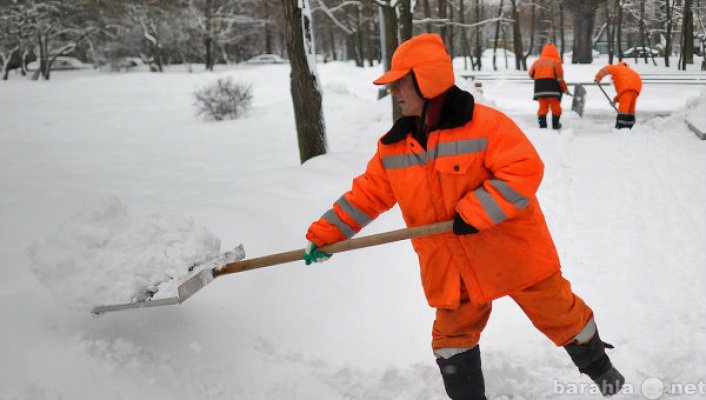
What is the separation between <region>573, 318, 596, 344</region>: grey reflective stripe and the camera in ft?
7.51

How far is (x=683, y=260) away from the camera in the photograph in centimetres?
381

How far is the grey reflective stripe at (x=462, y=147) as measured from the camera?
207 cm

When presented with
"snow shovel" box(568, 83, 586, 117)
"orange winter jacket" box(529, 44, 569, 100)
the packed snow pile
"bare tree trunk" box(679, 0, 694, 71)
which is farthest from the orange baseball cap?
"bare tree trunk" box(679, 0, 694, 71)

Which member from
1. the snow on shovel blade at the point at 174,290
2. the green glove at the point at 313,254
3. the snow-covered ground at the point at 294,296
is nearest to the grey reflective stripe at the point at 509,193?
the green glove at the point at 313,254

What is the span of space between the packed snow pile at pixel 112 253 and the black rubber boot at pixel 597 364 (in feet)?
6.10

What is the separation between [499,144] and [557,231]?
Answer: 2891mm

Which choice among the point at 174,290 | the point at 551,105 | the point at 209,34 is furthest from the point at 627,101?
the point at 209,34

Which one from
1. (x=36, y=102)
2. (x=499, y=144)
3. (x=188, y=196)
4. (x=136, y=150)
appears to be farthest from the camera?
(x=36, y=102)

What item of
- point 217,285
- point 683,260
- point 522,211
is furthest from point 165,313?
point 683,260

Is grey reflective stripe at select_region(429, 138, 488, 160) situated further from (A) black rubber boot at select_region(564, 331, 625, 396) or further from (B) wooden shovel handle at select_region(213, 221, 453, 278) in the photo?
(A) black rubber boot at select_region(564, 331, 625, 396)

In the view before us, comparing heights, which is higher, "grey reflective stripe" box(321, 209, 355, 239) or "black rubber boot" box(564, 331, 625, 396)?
"grey reflective stripe" box(321, 209, 355, 239)

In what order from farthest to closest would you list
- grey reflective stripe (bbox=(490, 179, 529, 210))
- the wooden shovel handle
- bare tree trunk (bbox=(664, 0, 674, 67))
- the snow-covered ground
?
1. bare tree trunk (bbox=(664, 0, 674, 67))
2. the snow-covered ground
3. the wooden shovel handle
4. grey reflective stripe (bbox=(490, 179, 529, 210))

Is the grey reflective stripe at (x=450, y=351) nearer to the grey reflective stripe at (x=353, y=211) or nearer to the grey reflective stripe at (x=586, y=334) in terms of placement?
the grey reflective stripe at (x=586, y=334)

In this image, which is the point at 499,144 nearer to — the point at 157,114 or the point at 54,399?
the point at 54,399
